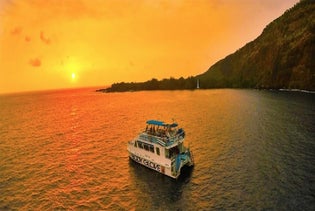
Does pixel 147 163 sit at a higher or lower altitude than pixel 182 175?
higher

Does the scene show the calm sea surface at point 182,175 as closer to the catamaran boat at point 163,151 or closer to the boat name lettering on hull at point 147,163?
the boat name lettering on hull at point 147,163

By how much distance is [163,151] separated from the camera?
42406mm

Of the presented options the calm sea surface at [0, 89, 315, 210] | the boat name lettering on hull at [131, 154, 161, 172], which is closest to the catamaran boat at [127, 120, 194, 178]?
the boat name lettering on hull at [131, 154, 161, 172]

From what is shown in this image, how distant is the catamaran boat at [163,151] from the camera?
41719 millimetres

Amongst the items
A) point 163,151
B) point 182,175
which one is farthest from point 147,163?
point 182,175

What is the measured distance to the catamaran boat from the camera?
41719mm

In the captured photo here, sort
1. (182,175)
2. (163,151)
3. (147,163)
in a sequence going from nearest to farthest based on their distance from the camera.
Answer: (163,151) → (182,175) → (147,163)

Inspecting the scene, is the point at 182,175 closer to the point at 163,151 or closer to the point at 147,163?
the point at 163,151

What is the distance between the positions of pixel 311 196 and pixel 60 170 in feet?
146

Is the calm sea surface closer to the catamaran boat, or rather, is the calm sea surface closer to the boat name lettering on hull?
the boat name lettering on hull

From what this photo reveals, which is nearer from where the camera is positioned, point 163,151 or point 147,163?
point 163,151

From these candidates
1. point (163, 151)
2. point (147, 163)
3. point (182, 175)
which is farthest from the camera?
point (147, 163)

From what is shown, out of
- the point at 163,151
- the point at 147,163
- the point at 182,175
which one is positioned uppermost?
the point at 163,151

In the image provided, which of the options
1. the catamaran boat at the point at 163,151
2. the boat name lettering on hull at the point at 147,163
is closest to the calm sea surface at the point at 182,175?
the boat name lettering on hull at the point at 147,163
